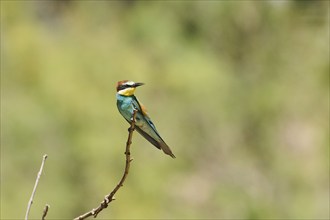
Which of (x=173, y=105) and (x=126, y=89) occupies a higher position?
(x=126, y=89)

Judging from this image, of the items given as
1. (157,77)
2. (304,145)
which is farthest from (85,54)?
(304,145)

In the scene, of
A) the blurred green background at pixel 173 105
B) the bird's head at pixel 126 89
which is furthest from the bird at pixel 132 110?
the blurred green background at pixel 173 105

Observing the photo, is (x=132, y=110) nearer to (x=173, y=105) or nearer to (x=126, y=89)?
(x=126, y=89)

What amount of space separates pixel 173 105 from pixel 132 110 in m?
5.97

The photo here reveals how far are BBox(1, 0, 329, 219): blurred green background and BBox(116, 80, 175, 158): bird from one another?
4172 mm

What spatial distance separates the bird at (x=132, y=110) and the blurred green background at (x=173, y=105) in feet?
13.7

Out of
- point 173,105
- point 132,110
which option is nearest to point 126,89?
point 132,110

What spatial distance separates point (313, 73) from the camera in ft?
22.7

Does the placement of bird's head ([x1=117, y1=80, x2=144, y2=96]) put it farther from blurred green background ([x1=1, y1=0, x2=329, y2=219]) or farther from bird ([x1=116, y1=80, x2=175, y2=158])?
blurred green background ([x1=1, y1=0, x2=329, y2=219])

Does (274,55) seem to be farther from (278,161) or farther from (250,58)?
(278,161)

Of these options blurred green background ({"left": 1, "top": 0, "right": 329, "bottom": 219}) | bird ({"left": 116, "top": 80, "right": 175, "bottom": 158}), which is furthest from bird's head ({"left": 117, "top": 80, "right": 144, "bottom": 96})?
blurred green background ({"left": 1, "top": 0, "right": 329, "bottom": 219})

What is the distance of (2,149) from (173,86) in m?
2.07

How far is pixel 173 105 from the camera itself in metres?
7.40

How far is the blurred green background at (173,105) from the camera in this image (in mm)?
6344
